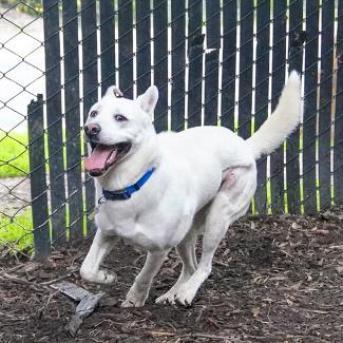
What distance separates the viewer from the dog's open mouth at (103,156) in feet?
12.7

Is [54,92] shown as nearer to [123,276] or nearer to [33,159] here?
[33,159]

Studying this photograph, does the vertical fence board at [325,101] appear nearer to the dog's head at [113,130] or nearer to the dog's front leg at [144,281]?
the dog's front leg at [144,281]

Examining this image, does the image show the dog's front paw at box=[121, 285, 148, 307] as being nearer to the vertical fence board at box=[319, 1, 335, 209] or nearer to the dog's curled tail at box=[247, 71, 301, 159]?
the dog's curled tail at box=[247, 71, 301, 159]

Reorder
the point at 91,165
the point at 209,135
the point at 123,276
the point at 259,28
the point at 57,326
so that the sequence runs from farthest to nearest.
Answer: the point at 259,28
the point at 123,276
the point at 209,135
the point at 57,326
the point at 91,165

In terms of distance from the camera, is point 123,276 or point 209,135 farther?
point 123,276

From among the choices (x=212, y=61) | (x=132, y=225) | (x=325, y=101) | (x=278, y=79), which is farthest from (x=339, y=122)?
(x=132, y=225)

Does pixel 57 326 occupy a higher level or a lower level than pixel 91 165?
lower

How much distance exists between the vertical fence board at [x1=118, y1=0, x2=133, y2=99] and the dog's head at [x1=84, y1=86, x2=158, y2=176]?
1.38 meters

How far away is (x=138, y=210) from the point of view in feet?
13.5

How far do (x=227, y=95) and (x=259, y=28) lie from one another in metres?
0.48

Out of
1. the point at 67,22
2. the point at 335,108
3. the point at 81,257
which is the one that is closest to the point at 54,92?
the point at 67,22

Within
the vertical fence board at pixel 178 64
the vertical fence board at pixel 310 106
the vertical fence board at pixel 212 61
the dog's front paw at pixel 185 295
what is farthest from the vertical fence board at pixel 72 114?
the vertical fence board at pixel 310 106

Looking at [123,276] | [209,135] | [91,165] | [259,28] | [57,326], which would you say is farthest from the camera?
[259,28]

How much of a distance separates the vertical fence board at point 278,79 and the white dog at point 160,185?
2.35 feet
